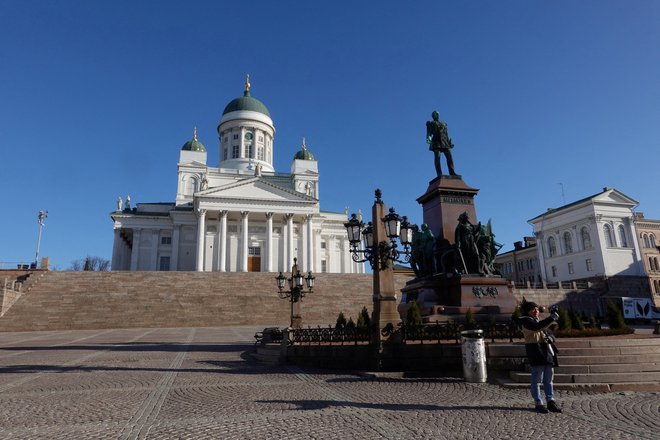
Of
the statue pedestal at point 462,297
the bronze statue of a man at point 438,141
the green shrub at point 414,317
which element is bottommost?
the green shrub at point 414,317

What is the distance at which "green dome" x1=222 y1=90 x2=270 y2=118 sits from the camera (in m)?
72.5

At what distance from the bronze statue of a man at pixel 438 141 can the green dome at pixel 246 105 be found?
60.2 metres

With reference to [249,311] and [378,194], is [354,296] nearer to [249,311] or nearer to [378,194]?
[249,311]

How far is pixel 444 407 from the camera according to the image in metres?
6.77

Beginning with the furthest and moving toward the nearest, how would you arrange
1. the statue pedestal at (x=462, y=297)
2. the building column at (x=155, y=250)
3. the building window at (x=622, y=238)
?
1. the building column at (x=155, y=250)
2. the building window at (x=622, y=238)
3. the statue pedestal at (x=462, y=297)

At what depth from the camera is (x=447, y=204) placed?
578 inches

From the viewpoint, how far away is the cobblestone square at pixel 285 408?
217 inches

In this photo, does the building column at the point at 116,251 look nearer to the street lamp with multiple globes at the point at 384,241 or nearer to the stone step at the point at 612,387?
the street lamp with multiple globes at the point at 384,241

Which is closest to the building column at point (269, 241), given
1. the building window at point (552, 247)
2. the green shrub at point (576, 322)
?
the building window at point (552, 247)

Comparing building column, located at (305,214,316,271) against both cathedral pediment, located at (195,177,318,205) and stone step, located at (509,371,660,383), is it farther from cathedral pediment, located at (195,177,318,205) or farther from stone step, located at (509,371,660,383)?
stone step, located at (509,371,660,383)

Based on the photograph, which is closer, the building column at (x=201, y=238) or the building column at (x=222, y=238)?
the building column at (x=201, y=238)

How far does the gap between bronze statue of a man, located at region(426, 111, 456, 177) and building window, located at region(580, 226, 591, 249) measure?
172 ft

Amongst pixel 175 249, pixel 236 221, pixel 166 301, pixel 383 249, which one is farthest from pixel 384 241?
pixel 175 249

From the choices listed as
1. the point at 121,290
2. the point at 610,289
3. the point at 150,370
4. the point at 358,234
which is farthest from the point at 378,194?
the point at 610,289
